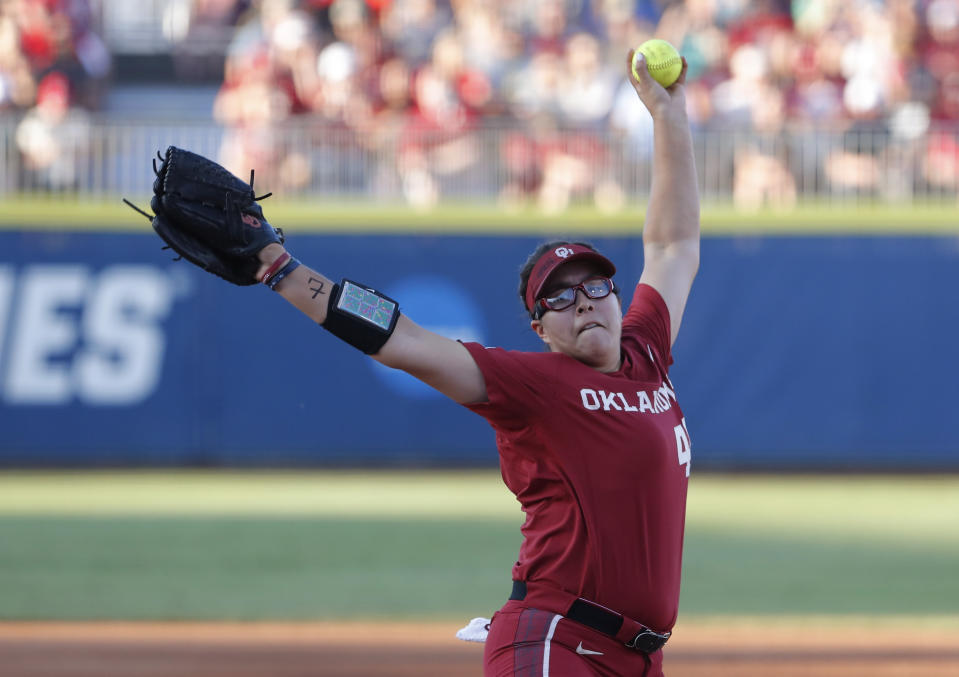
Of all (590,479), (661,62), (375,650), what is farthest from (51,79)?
(590,479)

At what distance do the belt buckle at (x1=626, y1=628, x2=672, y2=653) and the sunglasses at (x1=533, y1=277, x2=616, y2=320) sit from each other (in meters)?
0.87

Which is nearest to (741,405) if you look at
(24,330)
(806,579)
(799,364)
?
(799,364)

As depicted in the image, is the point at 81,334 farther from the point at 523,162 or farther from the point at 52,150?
the point at 523,162

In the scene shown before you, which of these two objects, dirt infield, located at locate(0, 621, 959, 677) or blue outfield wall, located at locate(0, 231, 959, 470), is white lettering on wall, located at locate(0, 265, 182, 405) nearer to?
blue outfield wall, located at locate(0, 231, 959, 470)

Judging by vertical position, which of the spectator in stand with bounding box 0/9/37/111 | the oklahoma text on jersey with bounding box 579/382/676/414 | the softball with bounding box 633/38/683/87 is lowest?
the oklahoma text on jersey with bounding box 579/382/676/414

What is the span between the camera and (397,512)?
1089cm

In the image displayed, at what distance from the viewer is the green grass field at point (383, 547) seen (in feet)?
24.1

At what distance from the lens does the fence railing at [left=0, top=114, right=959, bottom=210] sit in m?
13.5

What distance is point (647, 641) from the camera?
3.27 m

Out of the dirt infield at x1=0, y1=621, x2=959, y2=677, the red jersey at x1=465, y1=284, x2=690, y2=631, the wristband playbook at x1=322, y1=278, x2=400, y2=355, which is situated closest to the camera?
the wristband playbook at x1=322, y1=278, x2=400, y2=355

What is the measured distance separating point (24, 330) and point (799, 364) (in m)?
8.21

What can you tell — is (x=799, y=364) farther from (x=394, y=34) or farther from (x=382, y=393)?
(x=394, y=34)

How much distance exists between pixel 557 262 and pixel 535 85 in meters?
12.3

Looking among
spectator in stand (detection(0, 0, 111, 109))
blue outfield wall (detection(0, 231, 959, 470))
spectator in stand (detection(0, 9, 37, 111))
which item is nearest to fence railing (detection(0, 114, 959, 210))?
blue outfield wall (detection(0, 231, 959, 470))
